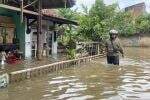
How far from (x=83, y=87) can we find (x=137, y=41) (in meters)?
41.3

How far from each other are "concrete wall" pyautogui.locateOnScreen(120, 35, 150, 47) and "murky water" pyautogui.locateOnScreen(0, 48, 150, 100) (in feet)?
118

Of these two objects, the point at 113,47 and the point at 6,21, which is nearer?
the point at 113,47

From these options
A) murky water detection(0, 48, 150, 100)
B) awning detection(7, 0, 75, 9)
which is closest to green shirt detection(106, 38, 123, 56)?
murky water detection(0, 48, 150, 100)

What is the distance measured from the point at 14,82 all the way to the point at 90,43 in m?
14.7

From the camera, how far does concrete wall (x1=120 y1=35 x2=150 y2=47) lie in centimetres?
5275

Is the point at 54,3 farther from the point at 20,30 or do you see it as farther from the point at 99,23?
the point at 99,23

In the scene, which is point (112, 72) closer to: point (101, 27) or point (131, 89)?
point (131, 89)

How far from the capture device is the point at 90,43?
91.5 feet

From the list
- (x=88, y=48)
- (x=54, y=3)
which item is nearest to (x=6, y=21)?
(x=54, y=3)

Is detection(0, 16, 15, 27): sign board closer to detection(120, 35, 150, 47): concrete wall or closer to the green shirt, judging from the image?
the green shirt

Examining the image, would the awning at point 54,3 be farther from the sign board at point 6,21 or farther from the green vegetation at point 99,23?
the green vegetation at point 99,23

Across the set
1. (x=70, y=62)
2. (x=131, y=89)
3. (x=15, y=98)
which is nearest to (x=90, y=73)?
(x=70, y=62)

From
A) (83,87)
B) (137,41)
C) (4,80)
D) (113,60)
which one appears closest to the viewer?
(4,80)

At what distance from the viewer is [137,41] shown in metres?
53.4
